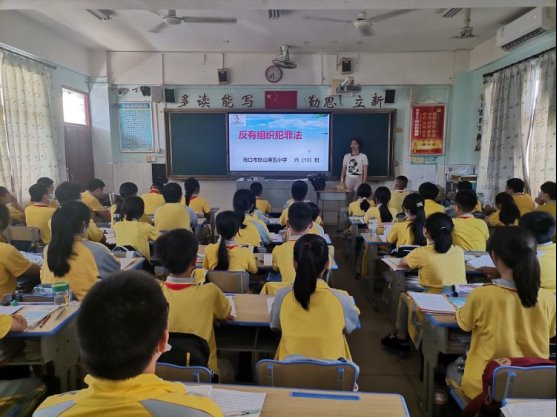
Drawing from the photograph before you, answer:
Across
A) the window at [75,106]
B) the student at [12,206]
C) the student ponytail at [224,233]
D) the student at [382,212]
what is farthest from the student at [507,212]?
the window at [75,106]

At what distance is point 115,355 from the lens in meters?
0.89

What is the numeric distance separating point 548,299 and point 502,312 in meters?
0.17

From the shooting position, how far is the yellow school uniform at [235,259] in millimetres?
2859

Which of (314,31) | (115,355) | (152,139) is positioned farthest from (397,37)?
(115,355)

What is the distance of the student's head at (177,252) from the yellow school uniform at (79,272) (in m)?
0.77

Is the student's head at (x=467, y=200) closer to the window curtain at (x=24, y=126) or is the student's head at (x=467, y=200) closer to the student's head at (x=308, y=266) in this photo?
the student's head at (x=308, y=266)

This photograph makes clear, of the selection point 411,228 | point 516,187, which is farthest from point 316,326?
point 516,187

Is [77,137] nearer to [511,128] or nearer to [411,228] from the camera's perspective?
[411,228]

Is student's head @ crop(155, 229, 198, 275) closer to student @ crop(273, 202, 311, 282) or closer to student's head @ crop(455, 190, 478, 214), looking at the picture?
student @ crop(273, 202, 311, 282)

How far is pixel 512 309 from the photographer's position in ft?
5.56

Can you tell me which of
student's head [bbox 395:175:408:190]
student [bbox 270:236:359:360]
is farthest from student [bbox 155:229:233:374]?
student's head [bbox 395:175:408:190]

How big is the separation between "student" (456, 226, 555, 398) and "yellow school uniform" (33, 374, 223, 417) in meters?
1.29

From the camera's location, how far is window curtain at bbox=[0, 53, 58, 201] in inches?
197

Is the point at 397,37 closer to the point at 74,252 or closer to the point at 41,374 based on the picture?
the point at 74,252
